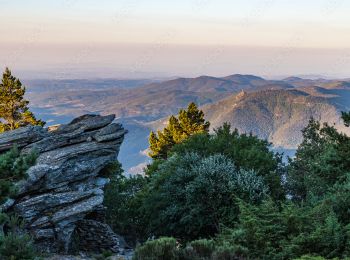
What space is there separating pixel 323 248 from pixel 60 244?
1128cm

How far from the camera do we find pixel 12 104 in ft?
177

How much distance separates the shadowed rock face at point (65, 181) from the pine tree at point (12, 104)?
91.6 feet

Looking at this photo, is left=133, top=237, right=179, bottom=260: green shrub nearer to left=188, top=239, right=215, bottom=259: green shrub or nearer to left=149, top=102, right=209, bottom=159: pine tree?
left=188, top=239, right=215, bottom=259: green shrub

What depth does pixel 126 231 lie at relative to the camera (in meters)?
34.7

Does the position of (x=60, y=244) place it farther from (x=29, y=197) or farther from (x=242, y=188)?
(x=242, y=188)

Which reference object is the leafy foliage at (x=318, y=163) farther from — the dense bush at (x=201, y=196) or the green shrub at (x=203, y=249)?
the green shrub at (x=203, y=249)

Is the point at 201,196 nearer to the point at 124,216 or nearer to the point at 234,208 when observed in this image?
the point at 234,208

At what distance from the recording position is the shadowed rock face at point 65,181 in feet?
67.3

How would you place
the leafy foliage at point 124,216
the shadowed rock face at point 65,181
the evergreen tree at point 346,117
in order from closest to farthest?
the shadowed rock face at point 65,181 < the evergreen tree at point 346,117 < the leafy foliage at point 124,216

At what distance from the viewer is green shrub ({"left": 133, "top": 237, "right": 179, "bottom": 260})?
14.3m

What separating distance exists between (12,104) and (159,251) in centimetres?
4420

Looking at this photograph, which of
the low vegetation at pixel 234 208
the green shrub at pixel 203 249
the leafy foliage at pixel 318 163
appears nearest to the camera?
the green shrub at pixel 203 249

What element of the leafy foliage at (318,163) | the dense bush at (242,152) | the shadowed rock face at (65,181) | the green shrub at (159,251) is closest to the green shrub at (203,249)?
the green shrub at (159,251)

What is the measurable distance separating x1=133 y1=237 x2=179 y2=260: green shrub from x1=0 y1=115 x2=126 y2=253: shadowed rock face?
6248mm
